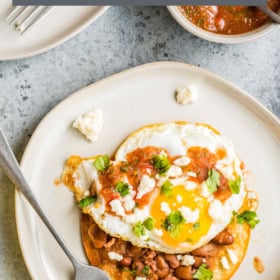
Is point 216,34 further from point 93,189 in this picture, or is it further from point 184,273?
point 184,273

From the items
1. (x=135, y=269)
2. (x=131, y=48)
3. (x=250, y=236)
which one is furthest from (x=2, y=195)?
(x=250, y=236)

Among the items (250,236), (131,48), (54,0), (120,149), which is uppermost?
(54,0)

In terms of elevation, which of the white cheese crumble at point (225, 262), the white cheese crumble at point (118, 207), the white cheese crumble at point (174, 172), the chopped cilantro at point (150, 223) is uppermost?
the white cheese crumble at point (174, 172)

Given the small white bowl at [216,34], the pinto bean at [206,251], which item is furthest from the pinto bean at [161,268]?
the small white bowl at [216,34]

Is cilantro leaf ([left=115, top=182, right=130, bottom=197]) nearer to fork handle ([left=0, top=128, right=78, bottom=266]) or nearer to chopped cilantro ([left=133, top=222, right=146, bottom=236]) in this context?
chopped cilantro ([left=133, top=222, right=146, bottom=236])

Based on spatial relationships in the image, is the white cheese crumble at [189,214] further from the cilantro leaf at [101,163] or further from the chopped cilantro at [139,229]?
the cilantro leaf at [101,163]

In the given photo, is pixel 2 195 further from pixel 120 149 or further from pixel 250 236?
pixel 250 236
